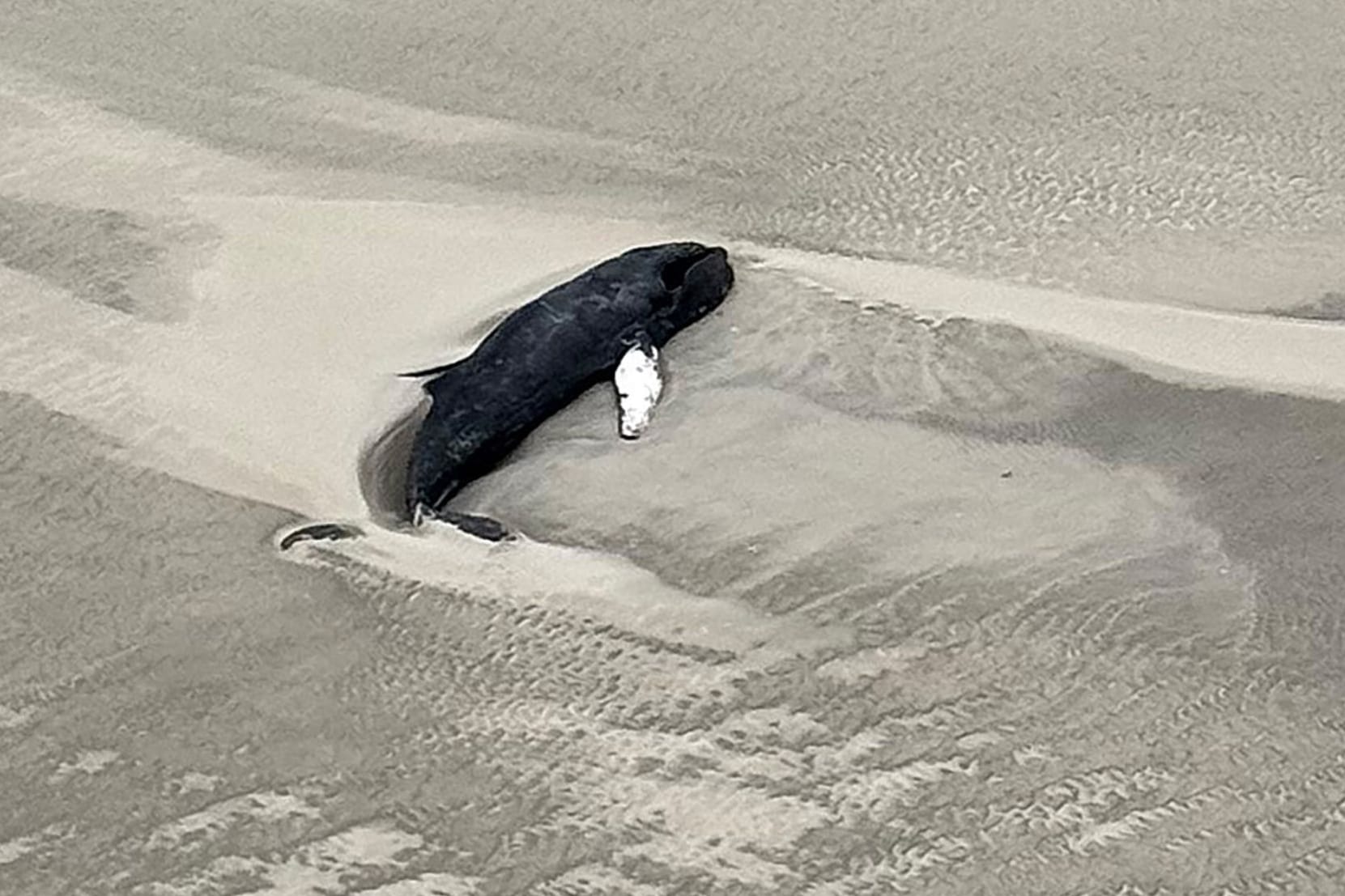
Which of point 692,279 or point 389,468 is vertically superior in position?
point 692,279

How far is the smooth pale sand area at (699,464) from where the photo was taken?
293cm

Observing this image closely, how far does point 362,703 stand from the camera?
3.16 meters

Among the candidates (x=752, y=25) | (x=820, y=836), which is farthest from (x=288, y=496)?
(x=752, y=25)

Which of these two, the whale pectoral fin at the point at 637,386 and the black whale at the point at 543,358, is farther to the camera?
the whale pectoral fin at the point at 637,386

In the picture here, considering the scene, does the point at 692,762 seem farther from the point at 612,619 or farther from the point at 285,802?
the point at 285,802

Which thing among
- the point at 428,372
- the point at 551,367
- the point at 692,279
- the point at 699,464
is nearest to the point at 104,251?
the point at 428,372

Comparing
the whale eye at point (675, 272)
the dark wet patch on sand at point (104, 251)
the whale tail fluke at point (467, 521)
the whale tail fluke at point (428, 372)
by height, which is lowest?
the whale tail fluke at point (467, 521)

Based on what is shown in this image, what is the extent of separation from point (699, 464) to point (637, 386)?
241 millimetres

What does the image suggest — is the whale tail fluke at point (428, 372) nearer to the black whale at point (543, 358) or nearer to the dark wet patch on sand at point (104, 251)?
the black whale at point (543, 358)

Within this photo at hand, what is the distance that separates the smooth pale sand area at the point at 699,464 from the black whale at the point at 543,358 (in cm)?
6

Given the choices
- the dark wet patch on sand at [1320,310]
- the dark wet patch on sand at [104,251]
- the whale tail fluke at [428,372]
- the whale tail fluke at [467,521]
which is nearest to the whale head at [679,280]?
the whale tail fluke at [428,372]

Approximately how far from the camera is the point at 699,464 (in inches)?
144

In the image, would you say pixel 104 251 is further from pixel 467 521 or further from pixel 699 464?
pixel 699 464

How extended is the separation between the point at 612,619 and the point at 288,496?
75cm
